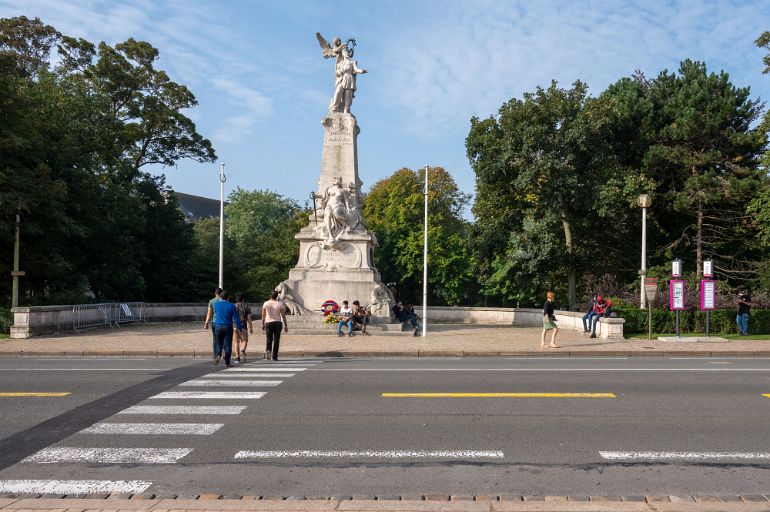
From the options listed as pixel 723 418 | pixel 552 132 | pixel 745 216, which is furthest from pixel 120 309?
pixel 745 216

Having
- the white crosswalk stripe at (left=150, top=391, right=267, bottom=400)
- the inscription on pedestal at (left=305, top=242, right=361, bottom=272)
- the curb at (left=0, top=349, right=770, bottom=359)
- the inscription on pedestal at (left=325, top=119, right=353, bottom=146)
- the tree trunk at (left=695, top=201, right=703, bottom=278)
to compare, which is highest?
the inscription on pedestal at (left=325, top=119, right=353, bottom=146)

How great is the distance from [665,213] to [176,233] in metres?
30.5

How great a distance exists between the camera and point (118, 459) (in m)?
6.77

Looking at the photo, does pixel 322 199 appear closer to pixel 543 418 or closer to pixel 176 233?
pixel 176 233

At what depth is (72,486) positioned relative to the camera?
5.88 meters

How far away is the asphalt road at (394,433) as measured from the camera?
6066 millimetres

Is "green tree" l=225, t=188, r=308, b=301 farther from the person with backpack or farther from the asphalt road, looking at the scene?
the asphalt road

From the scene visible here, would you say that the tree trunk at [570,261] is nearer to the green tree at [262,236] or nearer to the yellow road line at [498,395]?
the green tree at [262,236]

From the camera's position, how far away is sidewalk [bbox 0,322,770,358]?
58.9 feet

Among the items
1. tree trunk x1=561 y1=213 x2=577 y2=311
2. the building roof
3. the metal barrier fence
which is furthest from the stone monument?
the building roof

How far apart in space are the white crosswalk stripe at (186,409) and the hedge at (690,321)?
18.1 metres

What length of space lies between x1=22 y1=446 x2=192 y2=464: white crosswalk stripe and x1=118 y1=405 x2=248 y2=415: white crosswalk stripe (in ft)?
6.08

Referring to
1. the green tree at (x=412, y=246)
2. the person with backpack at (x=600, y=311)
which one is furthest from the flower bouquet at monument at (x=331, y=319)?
the green tree at (x=412, y=246)

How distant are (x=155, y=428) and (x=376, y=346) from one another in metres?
11.7
